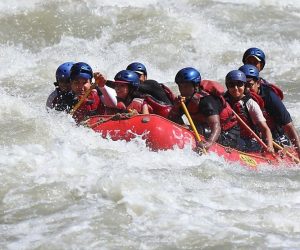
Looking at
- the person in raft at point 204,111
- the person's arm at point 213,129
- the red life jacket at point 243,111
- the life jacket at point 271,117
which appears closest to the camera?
the person's arm at point 213,129

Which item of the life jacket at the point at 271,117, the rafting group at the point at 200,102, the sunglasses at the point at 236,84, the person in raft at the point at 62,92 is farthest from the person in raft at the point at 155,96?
the life jacket at the point at 271,117

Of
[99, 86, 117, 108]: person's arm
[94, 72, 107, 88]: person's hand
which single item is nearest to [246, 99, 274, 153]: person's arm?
[99, 86, 117, 108]: person's arm

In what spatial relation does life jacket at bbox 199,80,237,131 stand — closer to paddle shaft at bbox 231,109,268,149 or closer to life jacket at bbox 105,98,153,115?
paddle shaft at bbox 231,109,268,149

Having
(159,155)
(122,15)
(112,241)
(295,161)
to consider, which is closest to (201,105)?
(159,155)

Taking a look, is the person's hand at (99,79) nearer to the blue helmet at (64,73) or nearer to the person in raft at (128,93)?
the person in raft at (128,93)

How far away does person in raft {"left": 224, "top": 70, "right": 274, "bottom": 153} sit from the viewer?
7.66m

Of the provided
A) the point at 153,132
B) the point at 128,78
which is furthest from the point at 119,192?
the point at 128,78

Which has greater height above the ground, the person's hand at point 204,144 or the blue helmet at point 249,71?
the blue helmet at point 249,71

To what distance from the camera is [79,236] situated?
544cm

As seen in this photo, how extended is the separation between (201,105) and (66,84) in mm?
1530

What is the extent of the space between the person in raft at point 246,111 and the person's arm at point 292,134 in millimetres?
310

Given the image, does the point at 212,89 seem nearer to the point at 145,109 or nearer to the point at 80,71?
the point at 145,109

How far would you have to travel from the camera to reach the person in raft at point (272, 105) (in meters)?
7.96

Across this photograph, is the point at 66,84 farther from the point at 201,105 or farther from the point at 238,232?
the point at 238,232
